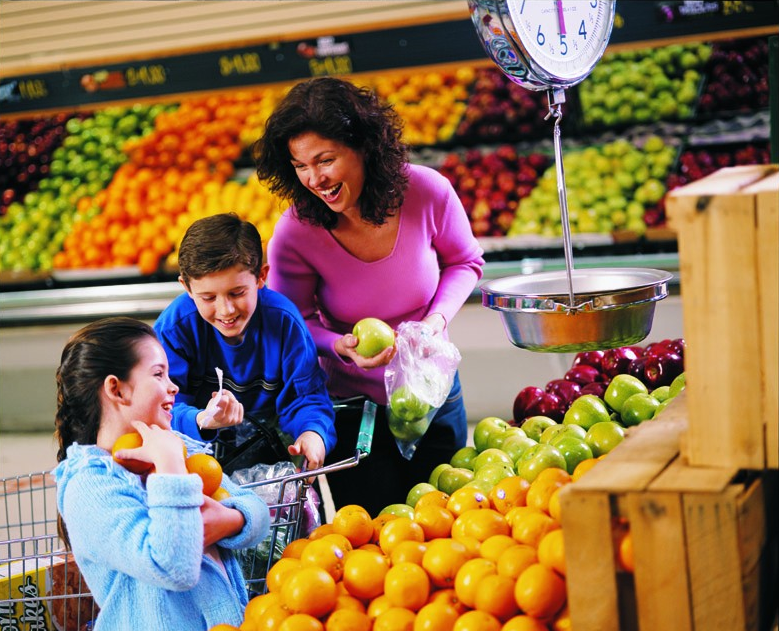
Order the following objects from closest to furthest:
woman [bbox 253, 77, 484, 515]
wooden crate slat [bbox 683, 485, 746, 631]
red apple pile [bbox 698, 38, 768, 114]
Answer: wooden crate slat [bbox 683, 485, 746, 631] → woman [bbox 253, 77, 484, 515] → red apple pile [bbox 698, 38, 768, 114]

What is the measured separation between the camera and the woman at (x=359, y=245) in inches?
101

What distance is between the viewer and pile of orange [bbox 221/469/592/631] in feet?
5.09

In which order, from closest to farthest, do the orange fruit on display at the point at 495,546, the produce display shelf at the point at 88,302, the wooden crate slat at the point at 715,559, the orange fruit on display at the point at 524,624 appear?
the wooden crate slat at the point at 715,559
the orange fruit on display at the point at 524,624
the orange fruit on display at the point at 495,546
the produce display shelf at the point at 88,302

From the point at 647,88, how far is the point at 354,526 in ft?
13.7

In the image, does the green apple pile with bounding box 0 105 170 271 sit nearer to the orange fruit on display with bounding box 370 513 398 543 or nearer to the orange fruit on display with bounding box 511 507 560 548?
the orange fruit on display with bounding box 370 513 398 543

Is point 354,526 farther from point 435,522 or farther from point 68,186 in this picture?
point 68,186

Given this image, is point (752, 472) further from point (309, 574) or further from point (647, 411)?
point (647, 411)

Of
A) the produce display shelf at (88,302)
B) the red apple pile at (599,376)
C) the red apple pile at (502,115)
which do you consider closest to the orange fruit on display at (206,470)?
the red apple pile at (599,376)

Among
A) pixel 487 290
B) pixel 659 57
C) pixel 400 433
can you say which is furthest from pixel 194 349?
pixel 659 57

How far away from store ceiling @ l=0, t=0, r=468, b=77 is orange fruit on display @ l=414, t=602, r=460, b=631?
3919mm

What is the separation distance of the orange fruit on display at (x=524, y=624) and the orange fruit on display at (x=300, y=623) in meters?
0.33

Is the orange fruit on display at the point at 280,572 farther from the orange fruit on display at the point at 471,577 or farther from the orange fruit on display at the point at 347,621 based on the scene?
the orange fruit on display at the point at 471,577

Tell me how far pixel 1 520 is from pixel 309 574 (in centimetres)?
354

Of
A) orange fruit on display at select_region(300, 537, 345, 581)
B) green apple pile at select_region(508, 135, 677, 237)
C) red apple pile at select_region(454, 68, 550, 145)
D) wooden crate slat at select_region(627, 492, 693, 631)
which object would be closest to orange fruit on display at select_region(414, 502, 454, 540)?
orange fruit on display at select_region(300, 537, 345, 581)
